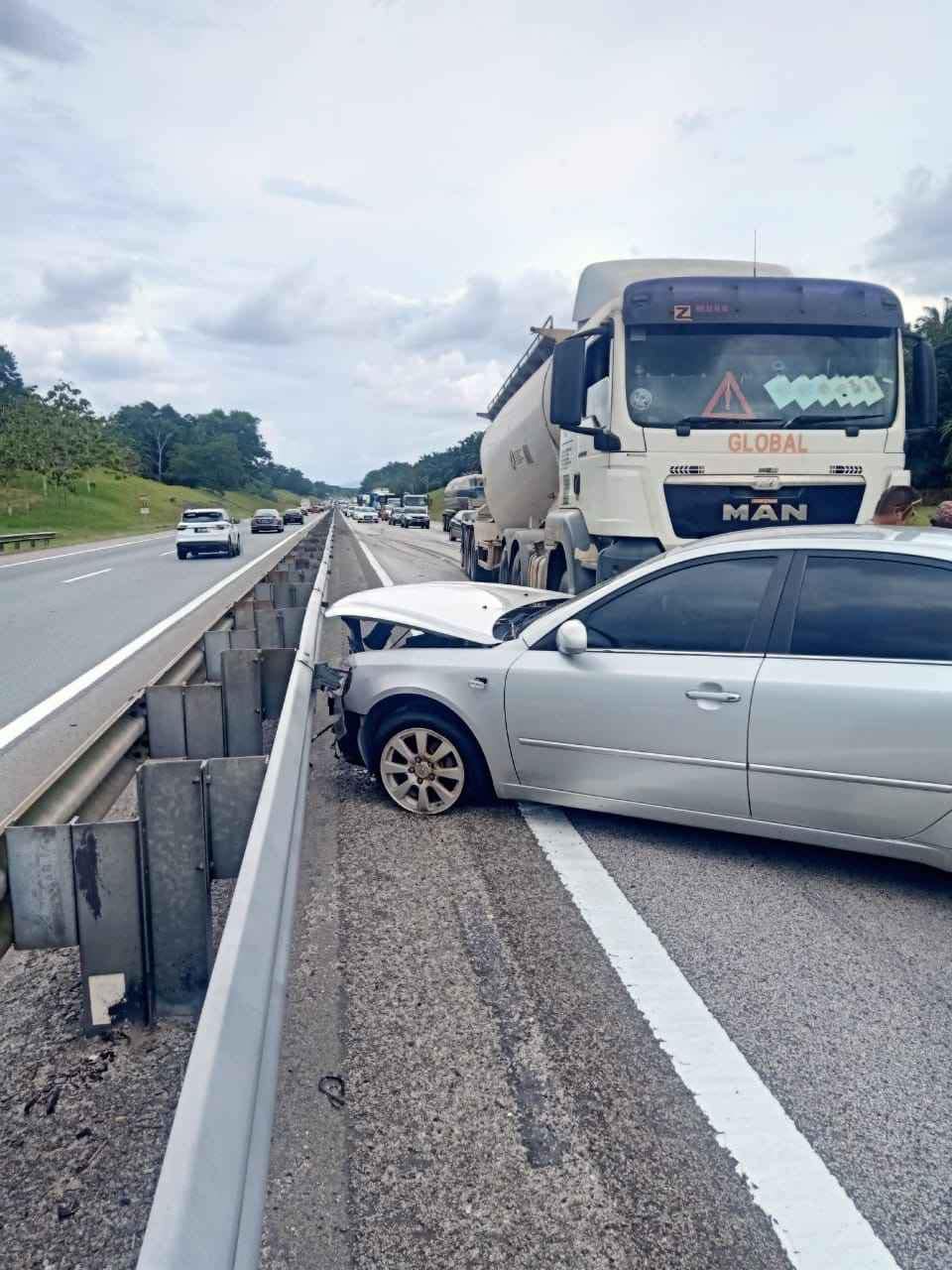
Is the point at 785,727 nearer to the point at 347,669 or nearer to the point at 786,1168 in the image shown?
the point at 786,1168

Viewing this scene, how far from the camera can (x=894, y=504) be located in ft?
25.7

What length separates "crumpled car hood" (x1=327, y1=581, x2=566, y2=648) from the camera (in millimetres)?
5336

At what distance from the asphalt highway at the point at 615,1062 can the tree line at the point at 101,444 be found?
68503 millimetres

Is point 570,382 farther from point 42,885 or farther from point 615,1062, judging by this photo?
point 42,885

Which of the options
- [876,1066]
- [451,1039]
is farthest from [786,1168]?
[451,1039]

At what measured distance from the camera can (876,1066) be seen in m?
2.99

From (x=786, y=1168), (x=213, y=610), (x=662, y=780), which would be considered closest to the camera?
(x=786, y=1168)

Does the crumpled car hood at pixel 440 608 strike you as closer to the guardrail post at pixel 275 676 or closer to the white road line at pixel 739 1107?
the guardrail post at pixel 275 676

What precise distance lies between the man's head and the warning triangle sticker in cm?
125

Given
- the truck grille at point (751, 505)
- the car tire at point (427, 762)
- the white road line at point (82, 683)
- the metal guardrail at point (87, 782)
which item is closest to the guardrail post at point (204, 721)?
the metal guardrail at point (87, 782)

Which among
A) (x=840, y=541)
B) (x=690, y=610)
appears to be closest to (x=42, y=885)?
(x=690, y=610)

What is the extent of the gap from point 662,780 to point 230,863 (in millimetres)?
2140

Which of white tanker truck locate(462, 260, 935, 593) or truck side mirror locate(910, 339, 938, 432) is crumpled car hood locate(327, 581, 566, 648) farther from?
truck side mirror locate(910, 339, 938, 432)

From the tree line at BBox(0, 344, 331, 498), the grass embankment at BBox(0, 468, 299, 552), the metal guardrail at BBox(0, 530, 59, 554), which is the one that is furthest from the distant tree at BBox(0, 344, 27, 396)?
the metal guardrail at BBox(0, 530, 59, 554)
